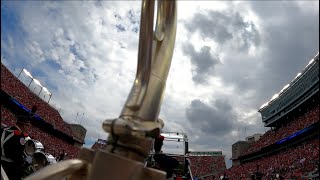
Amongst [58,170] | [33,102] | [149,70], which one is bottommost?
[58,170]

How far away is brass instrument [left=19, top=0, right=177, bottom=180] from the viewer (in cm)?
88

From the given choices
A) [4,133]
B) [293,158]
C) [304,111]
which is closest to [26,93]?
[293,158]

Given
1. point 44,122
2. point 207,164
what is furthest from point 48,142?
point 207,164

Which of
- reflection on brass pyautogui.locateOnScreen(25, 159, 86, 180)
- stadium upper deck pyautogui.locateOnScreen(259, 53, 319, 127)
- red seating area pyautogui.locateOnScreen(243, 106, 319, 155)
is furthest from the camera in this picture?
stadium upper deck pyautogui.locateOnScreen(259, 53, 319, 127)

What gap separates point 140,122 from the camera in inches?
37.7

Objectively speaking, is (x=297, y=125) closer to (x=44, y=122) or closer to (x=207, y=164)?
(x=207, y=164)

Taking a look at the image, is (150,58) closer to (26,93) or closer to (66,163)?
(66,163)

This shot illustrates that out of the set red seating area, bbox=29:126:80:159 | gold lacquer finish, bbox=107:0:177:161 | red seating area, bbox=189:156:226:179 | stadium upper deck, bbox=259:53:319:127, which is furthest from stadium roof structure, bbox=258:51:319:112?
gold lacquer finish, bbox=107:0:177:161

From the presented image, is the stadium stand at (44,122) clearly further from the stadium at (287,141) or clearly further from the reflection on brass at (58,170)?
the reflection on brass at (58,170)

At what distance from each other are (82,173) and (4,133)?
1.49 metres

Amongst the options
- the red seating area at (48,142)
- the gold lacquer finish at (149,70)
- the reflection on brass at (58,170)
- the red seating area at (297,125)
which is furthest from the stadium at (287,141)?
the reflection on brass at (58,170)

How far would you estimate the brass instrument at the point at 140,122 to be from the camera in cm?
88

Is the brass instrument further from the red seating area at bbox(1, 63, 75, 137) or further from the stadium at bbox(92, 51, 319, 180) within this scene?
the red seating area at bbox(1, 63, 75, 137)

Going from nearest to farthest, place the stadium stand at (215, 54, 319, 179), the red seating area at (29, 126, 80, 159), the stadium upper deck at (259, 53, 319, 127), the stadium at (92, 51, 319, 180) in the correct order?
1. the stadium at (92, 51, 319, 180)
2. the stadium stand at (215, 54, 319, 179)
3. the red seating area at (29, 126, 80, 159)
4. the stadium upper deck at (259, 53, 319, 127)
